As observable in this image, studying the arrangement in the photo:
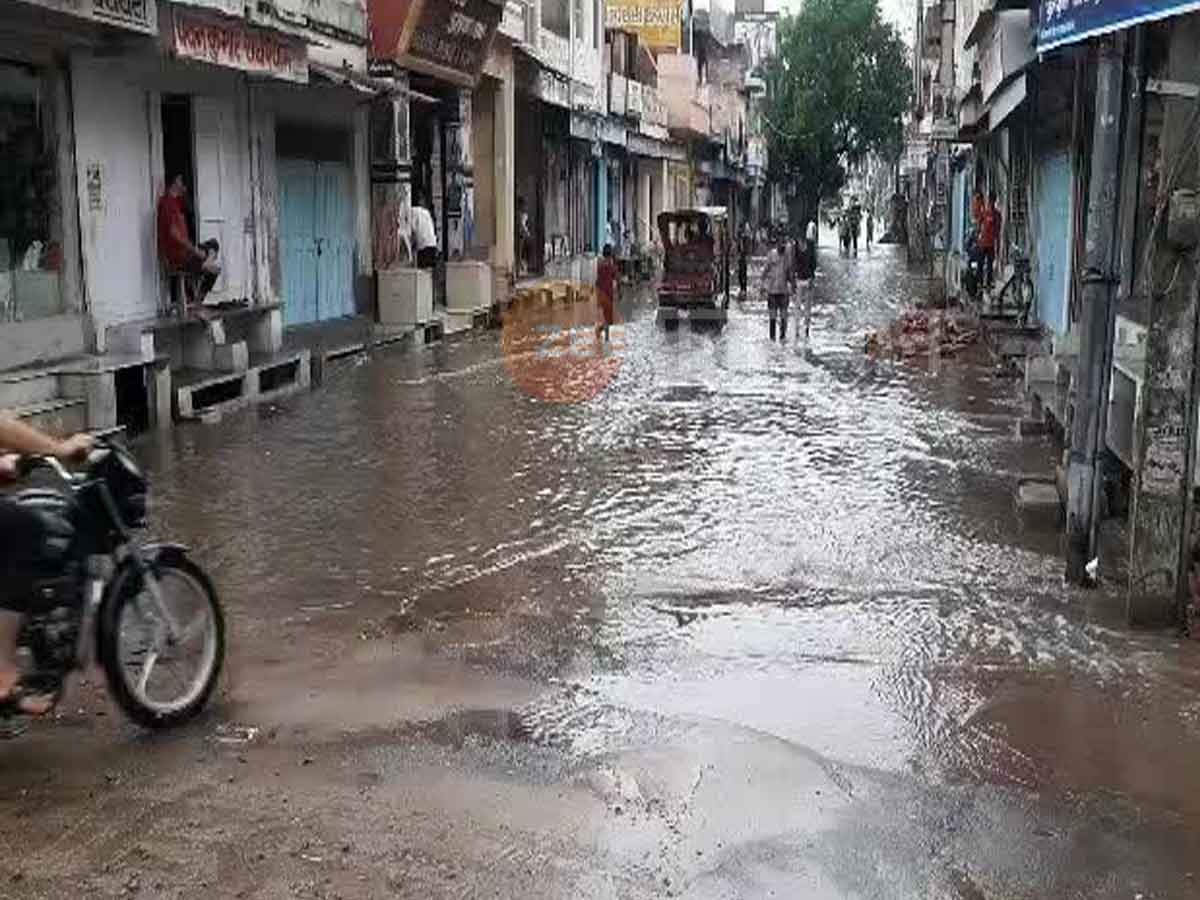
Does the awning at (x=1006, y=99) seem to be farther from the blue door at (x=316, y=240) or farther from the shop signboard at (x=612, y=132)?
the shop signboard at (x=612, y=132)

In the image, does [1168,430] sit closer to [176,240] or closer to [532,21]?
[176,240]

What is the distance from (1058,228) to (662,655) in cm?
1276

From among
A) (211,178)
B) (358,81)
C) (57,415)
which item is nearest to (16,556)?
(57,415)

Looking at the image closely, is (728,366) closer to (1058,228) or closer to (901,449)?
(1058,228)

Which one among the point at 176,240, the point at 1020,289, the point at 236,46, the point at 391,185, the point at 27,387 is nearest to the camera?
the point at 27,387

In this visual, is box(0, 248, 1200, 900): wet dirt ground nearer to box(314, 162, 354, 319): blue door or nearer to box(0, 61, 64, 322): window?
box(0, 61, 64, 322): window

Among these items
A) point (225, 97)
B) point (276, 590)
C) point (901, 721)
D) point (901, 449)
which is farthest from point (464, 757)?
point (225, 97)

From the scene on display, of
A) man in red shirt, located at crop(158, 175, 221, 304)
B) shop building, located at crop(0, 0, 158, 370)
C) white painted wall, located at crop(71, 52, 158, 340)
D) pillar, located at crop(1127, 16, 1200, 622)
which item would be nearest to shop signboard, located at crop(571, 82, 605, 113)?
man in red shirt, located at crop(158, 175, 221, 304)

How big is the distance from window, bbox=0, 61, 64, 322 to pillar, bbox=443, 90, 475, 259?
1196 cm

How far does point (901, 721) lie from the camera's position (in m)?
5.84

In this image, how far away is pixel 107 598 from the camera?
538cm

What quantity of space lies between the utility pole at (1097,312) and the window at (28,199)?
914 centimetres

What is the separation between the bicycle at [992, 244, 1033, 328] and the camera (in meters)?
20.0

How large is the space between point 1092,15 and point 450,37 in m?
16.6
